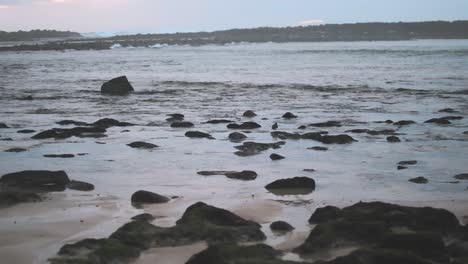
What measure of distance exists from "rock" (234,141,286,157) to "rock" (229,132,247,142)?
3.92 ft

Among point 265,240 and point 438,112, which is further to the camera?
point 438,112

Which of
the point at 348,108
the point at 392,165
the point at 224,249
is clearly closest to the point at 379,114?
the point at 348,108

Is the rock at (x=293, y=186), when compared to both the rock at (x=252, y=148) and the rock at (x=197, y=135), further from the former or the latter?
the rock at (x=197, y=135)

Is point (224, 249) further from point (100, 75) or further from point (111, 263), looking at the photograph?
point (100, 75)

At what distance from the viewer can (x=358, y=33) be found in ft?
527

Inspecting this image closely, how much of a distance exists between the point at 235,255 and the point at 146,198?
2.99 metres

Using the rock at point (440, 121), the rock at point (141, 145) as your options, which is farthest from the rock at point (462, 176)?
the rock at point (440, 121)

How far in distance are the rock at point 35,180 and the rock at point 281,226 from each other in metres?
3.85

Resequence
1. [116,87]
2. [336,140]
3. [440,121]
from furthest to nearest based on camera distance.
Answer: [116,87]
[440,121]
[336,140]

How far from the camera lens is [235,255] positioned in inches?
230

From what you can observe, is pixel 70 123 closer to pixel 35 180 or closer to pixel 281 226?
pixel 35 180

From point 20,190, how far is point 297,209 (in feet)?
14.0

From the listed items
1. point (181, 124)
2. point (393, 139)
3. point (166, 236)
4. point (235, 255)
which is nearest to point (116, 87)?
point (181, 124)

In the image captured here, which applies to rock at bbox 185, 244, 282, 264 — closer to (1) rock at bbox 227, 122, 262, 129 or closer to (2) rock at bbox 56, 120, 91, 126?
(1) rock at bbox 227, 122, 262, 129
